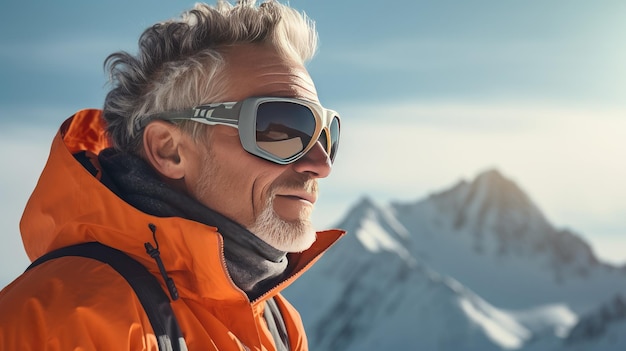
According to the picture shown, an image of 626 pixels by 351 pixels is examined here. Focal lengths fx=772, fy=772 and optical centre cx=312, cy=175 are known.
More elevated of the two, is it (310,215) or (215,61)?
(215,61)

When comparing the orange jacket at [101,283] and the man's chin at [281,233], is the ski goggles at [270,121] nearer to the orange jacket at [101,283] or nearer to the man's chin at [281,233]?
the man's chin at [281,233]

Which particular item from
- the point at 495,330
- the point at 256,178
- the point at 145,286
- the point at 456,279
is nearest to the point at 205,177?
the point at 256,178

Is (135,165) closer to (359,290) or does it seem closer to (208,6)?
(208,6)

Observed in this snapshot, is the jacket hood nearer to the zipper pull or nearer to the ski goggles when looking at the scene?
the zipper pull

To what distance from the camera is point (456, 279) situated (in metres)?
136

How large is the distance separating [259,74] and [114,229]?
94 centimetres

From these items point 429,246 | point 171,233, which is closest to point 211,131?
point 171,233

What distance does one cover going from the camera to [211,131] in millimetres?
3414

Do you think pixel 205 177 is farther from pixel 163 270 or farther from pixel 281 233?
pixel 163 270

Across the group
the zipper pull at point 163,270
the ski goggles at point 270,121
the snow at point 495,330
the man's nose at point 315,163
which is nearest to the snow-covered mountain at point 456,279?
the snow at point 495,330

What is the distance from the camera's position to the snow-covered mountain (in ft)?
378

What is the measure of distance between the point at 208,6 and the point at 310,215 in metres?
1.10

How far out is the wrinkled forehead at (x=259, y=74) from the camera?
341 cm

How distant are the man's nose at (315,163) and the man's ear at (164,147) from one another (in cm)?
53
